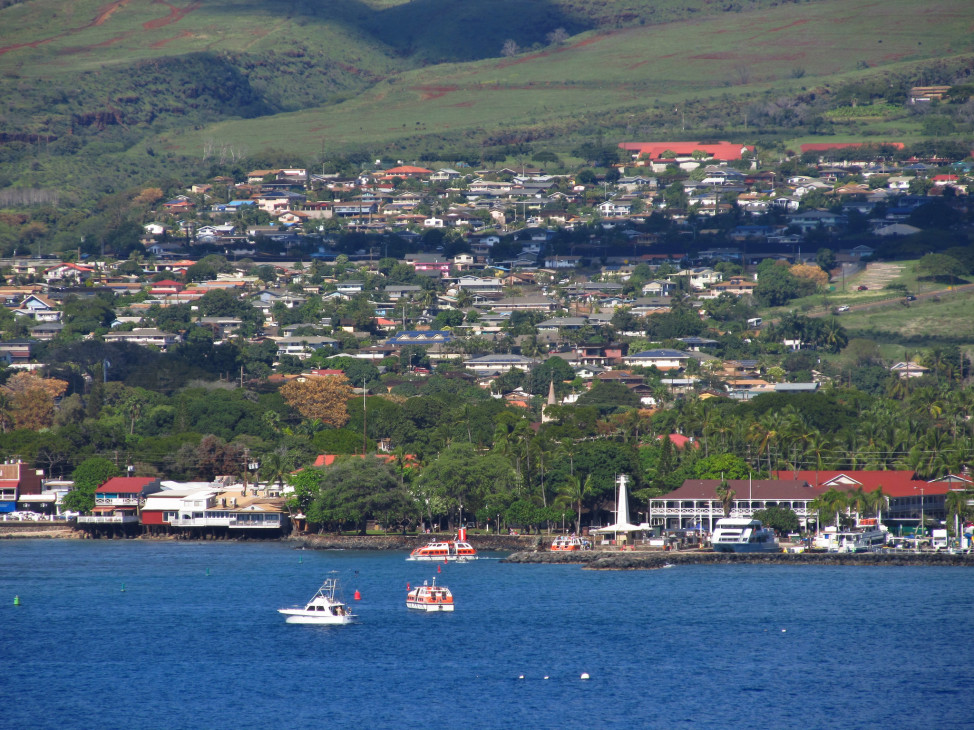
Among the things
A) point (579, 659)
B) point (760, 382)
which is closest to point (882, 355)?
point (760, 382)

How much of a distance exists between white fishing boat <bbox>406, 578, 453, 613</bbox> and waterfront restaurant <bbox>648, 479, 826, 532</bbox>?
2132cm

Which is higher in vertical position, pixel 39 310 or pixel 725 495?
pixel 39 310

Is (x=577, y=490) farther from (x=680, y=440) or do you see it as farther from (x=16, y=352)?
(x=16, y=352)

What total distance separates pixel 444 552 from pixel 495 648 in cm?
2181

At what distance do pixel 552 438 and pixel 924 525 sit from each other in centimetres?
2117

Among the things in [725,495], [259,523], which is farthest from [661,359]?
[725,495]

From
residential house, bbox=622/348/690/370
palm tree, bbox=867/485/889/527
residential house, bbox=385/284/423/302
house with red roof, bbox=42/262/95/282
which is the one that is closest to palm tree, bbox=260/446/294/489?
palm tree, bbox=867/485/889/527

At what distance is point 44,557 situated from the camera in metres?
74.9

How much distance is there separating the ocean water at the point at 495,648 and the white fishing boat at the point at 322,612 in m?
0.73

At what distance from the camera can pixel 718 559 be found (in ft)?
228

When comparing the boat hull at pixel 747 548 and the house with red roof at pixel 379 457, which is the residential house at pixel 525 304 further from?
the boat hull at pixel 747 548

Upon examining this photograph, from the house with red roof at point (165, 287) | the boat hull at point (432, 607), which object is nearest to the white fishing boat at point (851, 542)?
the boat hull at point (432, 607)

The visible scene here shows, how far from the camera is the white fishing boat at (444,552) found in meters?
71.1

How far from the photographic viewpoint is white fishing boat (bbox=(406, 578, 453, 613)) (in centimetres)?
5669
